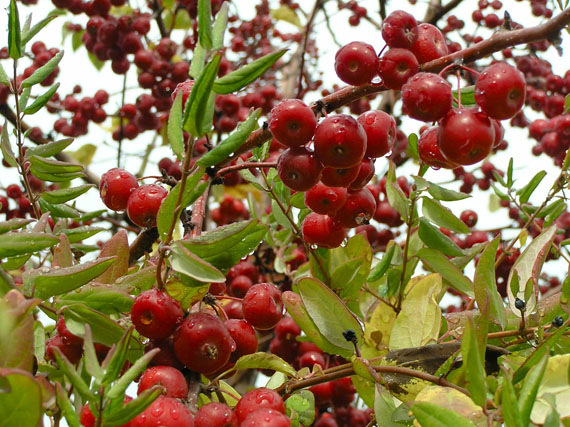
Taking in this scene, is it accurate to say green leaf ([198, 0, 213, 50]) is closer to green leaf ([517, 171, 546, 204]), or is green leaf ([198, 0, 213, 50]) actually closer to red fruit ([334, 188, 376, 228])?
red fruit ([334, 188, 376, 228])

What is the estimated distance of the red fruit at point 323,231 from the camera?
125 centimetres

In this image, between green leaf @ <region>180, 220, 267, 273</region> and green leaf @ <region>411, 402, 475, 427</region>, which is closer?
green leaf @ <region>411, 402, 475, 427</region>

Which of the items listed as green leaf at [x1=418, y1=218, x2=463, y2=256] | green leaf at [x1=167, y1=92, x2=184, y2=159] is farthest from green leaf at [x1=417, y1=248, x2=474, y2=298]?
green leaf at [x1=167, y1=92, x2=184, y2=159]

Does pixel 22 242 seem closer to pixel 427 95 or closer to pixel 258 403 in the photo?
pixel 258 403

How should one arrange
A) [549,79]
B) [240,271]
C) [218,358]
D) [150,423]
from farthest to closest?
[549,79] < [240,271] < [218,358] < [150,423]

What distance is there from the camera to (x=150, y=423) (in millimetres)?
736

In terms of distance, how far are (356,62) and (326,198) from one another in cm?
26

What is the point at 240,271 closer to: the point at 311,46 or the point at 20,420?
the point at 20,420

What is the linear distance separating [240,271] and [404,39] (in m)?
1.39

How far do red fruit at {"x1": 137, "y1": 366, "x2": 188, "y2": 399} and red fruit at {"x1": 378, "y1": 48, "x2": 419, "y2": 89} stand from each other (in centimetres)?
58

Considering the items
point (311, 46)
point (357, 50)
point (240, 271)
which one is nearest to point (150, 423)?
point (357, 50)

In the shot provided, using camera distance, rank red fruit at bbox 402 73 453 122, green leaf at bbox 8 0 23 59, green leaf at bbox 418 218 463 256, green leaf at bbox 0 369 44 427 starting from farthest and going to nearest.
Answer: green leaf at bbox 418 218 463 256 < green leaf at bbox 8 0 23 59 < red fruit at bbox 402 73 453 122 < green leaf at bbox 0 369 44 427

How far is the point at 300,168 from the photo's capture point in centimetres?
101

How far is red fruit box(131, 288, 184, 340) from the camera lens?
85 cm
